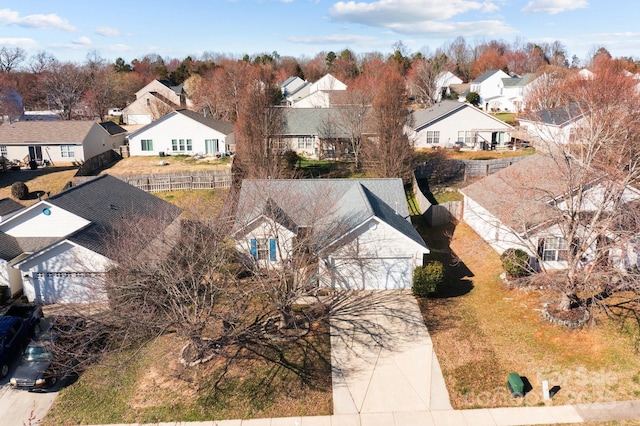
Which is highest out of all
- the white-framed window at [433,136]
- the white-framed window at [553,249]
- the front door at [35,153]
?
the white-framed window at [433,136]

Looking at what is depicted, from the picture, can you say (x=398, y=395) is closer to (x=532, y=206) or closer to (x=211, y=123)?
(x=532, y=206)

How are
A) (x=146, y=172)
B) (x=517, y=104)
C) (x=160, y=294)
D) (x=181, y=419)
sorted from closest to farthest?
(x=181, y=419)
(x=160, y=294)
(x=146, y=172)
(x=517, y=104)

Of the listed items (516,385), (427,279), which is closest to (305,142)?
(427,279)

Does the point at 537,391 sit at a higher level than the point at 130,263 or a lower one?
lower

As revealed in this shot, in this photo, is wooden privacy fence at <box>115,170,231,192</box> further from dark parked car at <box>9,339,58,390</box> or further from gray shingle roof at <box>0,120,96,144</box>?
dark parked car at <box>9,339,58,390</box>

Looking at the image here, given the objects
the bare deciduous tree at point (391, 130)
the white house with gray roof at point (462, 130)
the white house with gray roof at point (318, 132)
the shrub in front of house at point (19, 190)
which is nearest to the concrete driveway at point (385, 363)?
the bare deciduous tree at point (391, 130)

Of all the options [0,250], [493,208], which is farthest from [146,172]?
[493,208]

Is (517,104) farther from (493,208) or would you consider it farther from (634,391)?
(634,391)

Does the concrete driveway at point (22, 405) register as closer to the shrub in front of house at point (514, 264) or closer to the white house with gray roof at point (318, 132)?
the shrub in front of house at point (514, 264)
